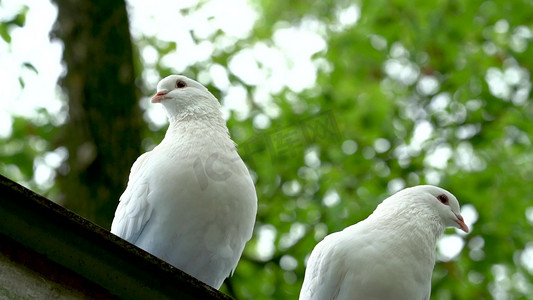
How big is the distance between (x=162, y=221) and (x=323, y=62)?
801 centimetres

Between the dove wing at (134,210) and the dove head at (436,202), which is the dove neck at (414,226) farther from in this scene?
the dove wing at (134,210)

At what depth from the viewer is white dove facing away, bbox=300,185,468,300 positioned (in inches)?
156

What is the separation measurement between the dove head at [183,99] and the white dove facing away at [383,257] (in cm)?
118

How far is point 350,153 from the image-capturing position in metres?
10.0

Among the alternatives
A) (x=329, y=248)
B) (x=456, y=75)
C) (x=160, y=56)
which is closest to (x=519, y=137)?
(x=456, y=75)

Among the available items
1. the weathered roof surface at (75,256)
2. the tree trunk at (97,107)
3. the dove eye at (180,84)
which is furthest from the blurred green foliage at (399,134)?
the weathered roof surface at (75,256)

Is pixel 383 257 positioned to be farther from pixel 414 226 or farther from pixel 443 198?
pixel 443 198

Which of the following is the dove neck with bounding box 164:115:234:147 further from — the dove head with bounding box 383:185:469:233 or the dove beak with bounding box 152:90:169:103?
the dove head with bounding box 383:185:469:233

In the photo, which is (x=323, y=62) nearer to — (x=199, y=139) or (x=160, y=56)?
(x=160, y=56)

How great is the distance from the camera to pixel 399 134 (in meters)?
10.3

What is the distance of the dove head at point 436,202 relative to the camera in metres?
4.57

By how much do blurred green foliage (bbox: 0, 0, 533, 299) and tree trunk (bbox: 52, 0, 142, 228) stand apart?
1.51 metres

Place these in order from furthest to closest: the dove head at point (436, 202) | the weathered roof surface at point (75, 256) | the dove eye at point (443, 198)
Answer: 1. the dove eye at point (443, 198)
2. the dove head at point (436, 202)
3. the weathered roof surface at point (75, 256)

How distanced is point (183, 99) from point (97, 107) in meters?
2.54
